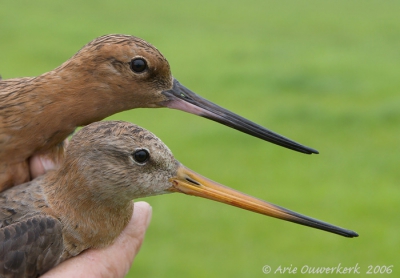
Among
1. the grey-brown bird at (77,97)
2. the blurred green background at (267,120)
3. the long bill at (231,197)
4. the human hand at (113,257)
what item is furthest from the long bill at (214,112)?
the blurred green background at (267,120)

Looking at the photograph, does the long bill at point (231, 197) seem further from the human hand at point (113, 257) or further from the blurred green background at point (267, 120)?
the blurred green background at point (267, 120)

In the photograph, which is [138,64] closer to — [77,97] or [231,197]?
[77,97]

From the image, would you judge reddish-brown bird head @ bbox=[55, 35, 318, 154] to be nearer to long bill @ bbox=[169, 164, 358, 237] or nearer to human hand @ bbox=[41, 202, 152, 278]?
long bill @ bbox=[169, 164, 358, 237]

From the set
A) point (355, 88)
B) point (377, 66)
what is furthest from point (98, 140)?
point (377, 66)

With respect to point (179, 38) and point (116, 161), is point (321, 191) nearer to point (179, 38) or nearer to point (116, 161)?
point (116, 161)

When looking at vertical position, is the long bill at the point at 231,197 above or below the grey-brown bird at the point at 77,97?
below
